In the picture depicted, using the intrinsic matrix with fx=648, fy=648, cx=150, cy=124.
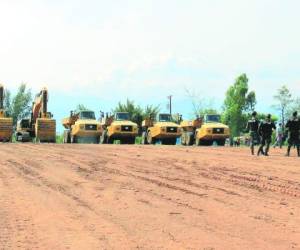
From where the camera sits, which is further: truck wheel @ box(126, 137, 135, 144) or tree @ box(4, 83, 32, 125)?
tree @ box(4, 83, 32, 125)

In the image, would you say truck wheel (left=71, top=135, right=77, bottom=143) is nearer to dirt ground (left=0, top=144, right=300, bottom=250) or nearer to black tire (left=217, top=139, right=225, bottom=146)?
black tire (left=217, top=139, right=225, bottom=146)

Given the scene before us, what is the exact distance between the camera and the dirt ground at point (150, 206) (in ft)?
28.4

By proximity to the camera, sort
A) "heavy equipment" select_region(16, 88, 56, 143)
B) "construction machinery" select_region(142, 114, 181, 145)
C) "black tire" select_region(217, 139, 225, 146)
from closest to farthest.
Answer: "heavy equipment" select_region(16, 88, 56, 143) < "black tire" select_region(217, 139, 225, 146) < "construction machinery" select_region(142, 114, 181, 145)

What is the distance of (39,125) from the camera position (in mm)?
42750

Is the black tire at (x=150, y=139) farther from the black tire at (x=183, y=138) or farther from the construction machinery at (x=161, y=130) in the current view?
the black tire at (x=183, y=138)

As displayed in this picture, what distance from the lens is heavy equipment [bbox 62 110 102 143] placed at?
43.9m

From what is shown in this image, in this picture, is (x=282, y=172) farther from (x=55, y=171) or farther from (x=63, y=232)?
(x=63, y=232)

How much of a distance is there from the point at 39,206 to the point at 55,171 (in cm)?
662

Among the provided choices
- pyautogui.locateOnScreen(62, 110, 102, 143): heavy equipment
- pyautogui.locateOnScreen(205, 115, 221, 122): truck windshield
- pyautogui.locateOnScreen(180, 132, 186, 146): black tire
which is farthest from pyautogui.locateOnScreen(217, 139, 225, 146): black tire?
pyautogui.locateOnScreen(62, 110, 102, 143): heavy equipment

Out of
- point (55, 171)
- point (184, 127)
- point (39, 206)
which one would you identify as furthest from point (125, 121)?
point (39, 206)

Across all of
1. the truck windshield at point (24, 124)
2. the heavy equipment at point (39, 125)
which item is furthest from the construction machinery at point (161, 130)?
the truck windshield at point (24, 124)

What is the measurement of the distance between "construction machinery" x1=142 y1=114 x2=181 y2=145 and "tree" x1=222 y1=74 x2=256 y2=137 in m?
39.0

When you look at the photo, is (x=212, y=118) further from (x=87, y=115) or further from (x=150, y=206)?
(x=150, y=206)

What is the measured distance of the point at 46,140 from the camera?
43344 millimetres
